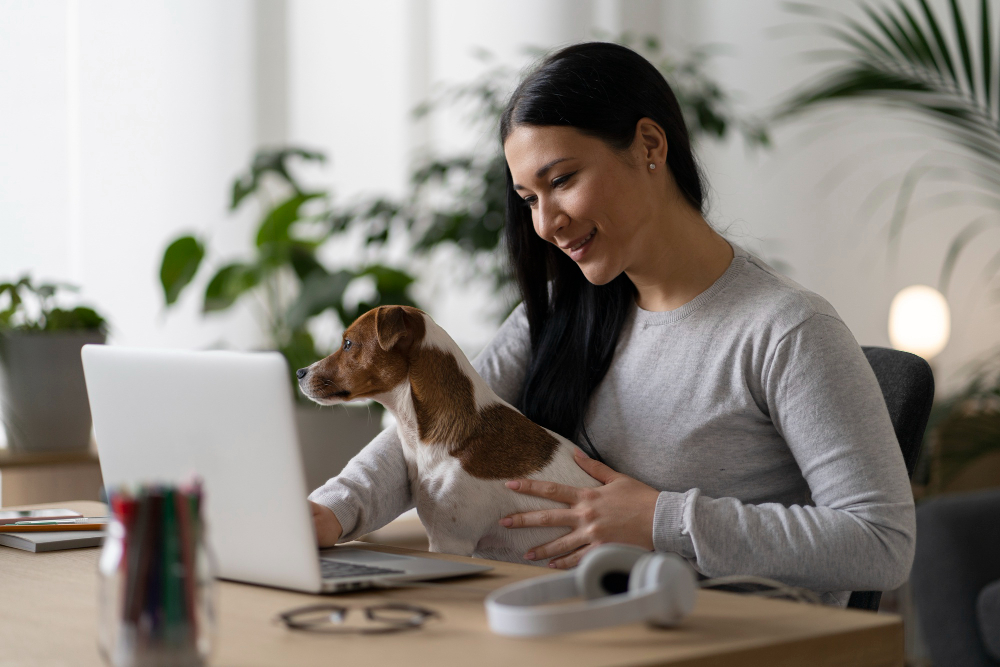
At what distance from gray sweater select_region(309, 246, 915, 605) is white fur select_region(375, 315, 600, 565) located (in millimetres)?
60

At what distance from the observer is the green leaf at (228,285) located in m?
2.73

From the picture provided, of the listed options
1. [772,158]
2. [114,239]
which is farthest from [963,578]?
[114,239]

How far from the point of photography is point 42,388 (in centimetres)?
211

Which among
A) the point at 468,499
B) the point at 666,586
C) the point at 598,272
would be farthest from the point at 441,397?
the point at 666,586

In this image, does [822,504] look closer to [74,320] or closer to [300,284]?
[74,320]

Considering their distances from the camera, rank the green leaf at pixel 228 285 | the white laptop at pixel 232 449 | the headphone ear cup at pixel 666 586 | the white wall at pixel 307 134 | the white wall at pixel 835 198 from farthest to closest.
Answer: the white wall at pixel 835 198 → the white wall at pixel 307 134 → the green leaf at pixel 228 285 → the white laptop at pixel 232 449 → the headphone ear cup at pixel 666 586

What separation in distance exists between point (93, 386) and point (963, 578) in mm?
1890

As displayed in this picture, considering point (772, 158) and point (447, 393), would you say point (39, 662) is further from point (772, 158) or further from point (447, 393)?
point (772, 158)

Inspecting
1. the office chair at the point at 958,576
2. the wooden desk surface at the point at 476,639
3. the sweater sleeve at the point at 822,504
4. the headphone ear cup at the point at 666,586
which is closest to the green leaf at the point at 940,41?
the office chair at the point at 958,576

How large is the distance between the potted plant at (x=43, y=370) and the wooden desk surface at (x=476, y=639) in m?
1.30

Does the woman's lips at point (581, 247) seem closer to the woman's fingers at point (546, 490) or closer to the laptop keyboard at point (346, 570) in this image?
the woman's fingers at point (546, 490)

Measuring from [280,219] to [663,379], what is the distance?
5.76ft

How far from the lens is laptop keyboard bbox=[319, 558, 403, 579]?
0.92 metres

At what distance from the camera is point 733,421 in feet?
4.06
